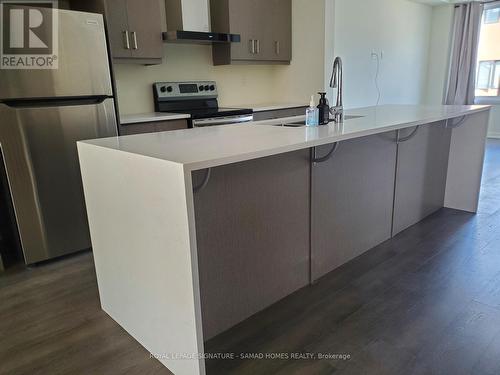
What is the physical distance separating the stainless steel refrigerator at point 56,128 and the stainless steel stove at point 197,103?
3.09 ft

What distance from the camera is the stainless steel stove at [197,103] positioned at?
346cm

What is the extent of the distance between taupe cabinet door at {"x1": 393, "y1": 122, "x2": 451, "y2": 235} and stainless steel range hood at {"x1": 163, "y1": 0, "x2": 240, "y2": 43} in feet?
6.64

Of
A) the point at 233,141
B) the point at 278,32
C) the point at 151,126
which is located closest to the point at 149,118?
the point at 151,126

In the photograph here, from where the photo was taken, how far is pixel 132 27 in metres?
A: 3.11

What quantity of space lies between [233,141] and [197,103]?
2484 millimetres

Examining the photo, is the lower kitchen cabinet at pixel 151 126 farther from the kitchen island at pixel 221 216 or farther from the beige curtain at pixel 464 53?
the beige curtain at pixel 464 53

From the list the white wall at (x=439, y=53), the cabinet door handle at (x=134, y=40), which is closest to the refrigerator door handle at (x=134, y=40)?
the cabinet door handle at (x=134, y=40)

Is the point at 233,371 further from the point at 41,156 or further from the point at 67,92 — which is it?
the point at 67,92

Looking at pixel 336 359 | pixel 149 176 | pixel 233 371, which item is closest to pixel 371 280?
pixel 336 359

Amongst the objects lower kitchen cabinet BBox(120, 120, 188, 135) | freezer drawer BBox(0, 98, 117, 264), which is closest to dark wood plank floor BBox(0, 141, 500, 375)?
freezer drawer BBox(0, 98, 117, 264)

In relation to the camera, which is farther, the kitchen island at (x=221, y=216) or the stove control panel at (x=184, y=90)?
the stove control panel at (x=184, y=90)

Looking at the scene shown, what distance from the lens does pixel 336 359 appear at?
1.55m

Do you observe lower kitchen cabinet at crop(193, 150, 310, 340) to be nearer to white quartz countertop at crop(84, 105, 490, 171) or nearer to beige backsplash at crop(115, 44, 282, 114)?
white quartz countertop at crop(84, 105, 490, 171)

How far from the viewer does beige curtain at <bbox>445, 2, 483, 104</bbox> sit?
646 centimetres
